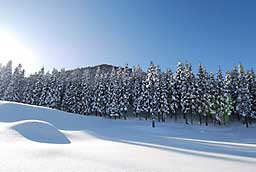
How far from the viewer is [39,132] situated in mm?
17031

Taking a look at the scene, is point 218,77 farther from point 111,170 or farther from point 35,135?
point 111,170

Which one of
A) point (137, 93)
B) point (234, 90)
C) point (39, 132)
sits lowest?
point (39, 132)

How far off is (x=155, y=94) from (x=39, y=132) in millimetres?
32896

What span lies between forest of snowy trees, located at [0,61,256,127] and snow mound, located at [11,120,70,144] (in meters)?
29.0

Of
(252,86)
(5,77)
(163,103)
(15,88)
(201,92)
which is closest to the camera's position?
(163,103)

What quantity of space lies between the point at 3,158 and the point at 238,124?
164 feet

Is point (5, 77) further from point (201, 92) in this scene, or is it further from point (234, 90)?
point (234, 90)

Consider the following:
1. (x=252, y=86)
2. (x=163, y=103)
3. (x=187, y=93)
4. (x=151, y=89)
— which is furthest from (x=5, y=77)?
(x=252, y=86)

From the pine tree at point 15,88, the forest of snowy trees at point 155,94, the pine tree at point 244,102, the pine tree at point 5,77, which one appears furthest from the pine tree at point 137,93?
the pine tree at point 5,77

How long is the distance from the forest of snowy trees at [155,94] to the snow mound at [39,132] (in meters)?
29.0

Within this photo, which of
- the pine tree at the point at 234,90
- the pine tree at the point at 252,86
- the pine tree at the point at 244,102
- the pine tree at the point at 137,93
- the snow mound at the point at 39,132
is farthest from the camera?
the pine tree at the point at 137,93

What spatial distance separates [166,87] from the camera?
2035 inches

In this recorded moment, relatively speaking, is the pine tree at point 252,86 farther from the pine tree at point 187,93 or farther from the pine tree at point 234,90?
the pine tree at point 187,93

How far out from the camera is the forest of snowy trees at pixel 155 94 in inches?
1816
